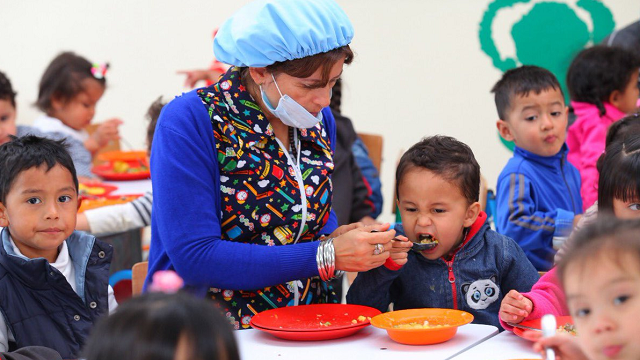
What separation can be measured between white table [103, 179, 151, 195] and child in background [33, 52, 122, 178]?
462 mm

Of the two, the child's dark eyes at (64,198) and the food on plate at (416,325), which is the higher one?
the child's dark eyes at (64,198)

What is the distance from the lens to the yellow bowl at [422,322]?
1647 millimetres

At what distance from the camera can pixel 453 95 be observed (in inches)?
208

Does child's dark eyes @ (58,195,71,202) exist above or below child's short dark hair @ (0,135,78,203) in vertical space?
below

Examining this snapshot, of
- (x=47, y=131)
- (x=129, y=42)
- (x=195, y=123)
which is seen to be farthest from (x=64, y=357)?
(x=129, y=42)

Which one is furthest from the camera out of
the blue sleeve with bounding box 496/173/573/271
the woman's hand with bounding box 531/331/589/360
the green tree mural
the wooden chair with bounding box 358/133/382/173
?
the green tree mural

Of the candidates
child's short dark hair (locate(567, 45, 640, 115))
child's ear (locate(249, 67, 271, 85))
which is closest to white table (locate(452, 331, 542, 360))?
child's ear (locate(249, 67, 271, 85))

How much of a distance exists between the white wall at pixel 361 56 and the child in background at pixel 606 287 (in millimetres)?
4145

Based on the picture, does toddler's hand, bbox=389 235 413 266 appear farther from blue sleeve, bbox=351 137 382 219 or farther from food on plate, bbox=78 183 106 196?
food on plate, bbox=78 183 106 196

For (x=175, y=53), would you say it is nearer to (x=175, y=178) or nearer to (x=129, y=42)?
(x=129, y=42)

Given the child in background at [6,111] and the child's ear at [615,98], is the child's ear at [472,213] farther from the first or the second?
the child in background at [6,111]

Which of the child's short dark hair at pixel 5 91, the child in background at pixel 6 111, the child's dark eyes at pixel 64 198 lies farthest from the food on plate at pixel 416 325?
the child's short dark hair at pixel 5 91

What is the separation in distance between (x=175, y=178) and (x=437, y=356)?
0.73 metres

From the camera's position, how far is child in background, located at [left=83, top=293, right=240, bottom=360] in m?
0.94
